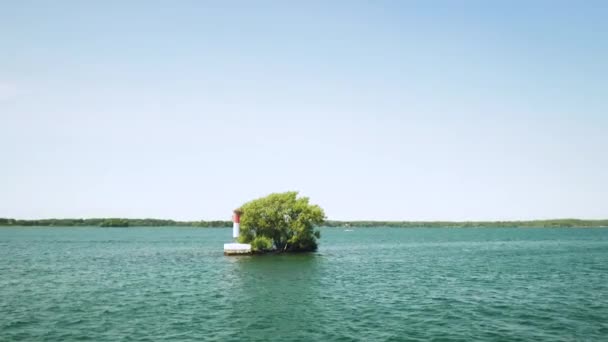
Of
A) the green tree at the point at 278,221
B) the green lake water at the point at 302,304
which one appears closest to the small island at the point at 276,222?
the green tree at the point at 278,221

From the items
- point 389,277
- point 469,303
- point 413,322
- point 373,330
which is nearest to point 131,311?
point 373,330

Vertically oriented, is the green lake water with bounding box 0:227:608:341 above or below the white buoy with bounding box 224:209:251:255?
below

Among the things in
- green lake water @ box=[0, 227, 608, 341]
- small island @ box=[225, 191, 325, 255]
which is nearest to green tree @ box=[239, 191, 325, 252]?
small island @ box=[225, 191, 325, 255]

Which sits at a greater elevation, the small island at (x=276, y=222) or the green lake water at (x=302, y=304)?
the small island at (x=276, y=222)

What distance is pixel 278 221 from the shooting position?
288ft

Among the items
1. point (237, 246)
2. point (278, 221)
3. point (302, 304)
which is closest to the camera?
point (302, 304)

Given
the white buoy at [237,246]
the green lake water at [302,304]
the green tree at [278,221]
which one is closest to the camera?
the green lake water at [302,304]

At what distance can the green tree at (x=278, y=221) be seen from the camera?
8669cm

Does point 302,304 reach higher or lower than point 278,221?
lower

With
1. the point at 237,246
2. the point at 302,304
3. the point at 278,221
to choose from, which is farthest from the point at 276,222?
the point at 302,304

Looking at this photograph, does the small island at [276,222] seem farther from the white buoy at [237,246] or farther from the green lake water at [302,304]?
the green lake water at [302,304]

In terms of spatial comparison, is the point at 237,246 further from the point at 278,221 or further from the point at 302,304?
the point at 302,304

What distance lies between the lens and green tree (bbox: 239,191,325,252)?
86688mm

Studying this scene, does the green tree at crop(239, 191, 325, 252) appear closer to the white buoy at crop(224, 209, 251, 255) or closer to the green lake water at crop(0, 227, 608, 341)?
the white buoy at crop(224, 209, 251, 255)
